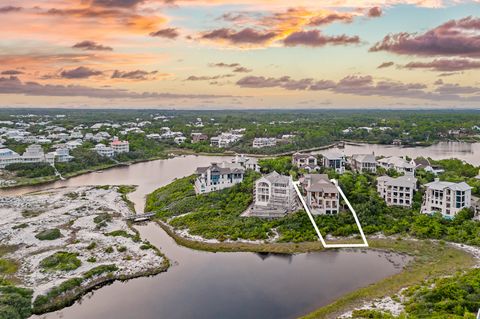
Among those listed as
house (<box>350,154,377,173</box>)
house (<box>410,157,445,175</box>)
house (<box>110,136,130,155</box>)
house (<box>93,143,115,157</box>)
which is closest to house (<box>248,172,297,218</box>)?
house (<box>350,154,377,173</box>)

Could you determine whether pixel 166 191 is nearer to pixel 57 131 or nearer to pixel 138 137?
pixel 138 137

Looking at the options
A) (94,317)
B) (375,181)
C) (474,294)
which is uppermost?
(375,181)

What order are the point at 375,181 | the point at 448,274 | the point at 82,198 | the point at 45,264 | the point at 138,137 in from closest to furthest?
the point at 448,274
the point at 45,264
the point at 375,181
the point at 82,198
the point at 138,137

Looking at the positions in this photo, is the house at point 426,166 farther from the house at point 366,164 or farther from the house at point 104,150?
the house at point 104,150

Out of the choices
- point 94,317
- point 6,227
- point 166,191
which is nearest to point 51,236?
point 6,227

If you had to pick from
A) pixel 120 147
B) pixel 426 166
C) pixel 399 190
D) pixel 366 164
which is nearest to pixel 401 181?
pixel 399 190

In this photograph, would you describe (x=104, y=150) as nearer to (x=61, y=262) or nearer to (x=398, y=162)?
(x=398, y=162)
